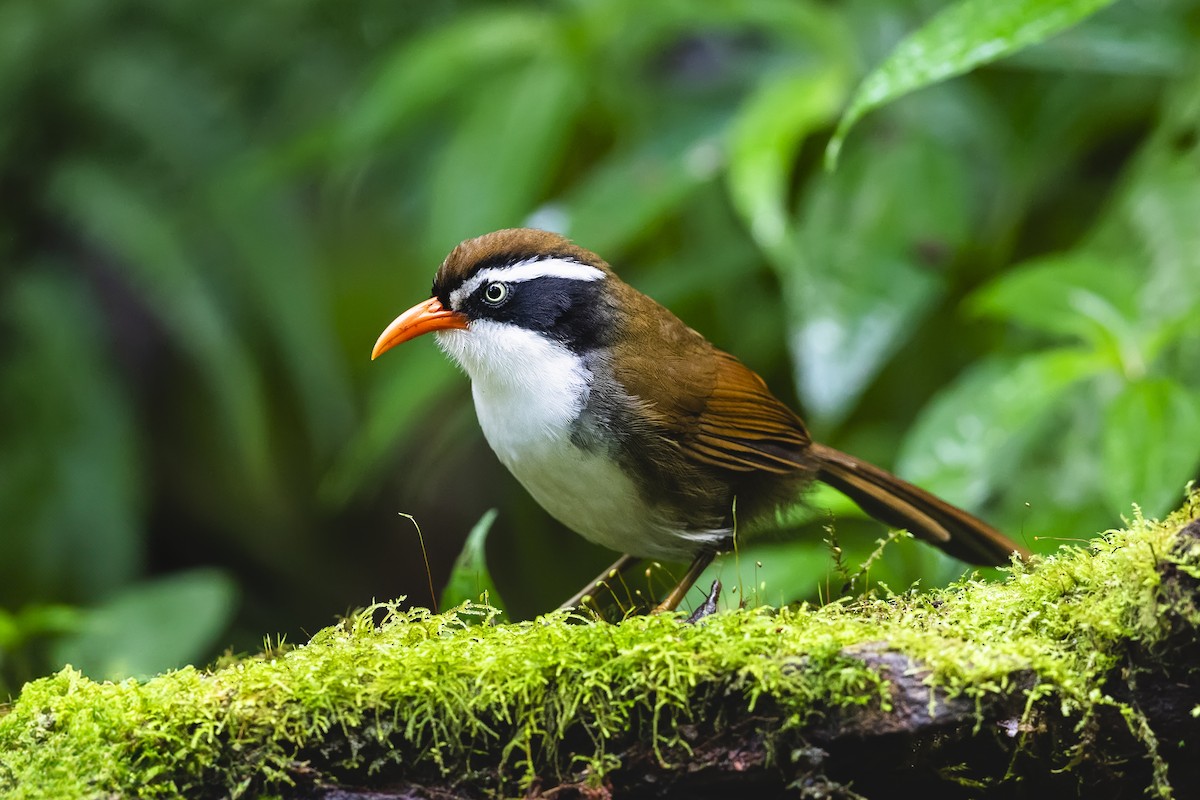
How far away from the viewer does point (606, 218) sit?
4.87 m

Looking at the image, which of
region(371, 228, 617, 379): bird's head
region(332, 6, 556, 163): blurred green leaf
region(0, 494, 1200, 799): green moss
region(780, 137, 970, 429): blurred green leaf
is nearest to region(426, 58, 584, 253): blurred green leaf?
region(332, 6, 556, 163): blurred green leaf

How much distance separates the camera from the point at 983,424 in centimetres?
388

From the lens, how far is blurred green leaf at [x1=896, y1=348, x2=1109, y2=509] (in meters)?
3.76

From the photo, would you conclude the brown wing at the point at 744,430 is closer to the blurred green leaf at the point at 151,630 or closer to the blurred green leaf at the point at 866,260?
the blurred green leaf at the point at 866,260

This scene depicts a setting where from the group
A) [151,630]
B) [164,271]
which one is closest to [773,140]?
[151,630]

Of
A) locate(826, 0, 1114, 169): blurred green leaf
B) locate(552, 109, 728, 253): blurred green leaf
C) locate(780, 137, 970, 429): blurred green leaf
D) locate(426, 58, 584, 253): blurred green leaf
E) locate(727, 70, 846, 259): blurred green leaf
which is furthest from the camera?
locate(426, 58, 584, 253): blurred green leaf

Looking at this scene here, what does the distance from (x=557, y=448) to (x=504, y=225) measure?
2.01m

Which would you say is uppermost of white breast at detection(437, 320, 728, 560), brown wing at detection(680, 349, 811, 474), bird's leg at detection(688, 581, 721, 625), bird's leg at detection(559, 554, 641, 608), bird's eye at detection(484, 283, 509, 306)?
bird's eye at detection(484, 283, 509, 306)

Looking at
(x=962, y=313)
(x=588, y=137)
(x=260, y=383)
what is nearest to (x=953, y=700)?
(x=962, y=313)

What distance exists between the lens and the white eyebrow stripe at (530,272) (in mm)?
3545

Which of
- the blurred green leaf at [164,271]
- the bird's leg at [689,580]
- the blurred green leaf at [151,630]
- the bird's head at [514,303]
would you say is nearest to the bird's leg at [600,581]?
the bird's leg at [689,580]

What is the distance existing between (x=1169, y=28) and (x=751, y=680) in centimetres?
355

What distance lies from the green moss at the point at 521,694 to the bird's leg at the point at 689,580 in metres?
0.98

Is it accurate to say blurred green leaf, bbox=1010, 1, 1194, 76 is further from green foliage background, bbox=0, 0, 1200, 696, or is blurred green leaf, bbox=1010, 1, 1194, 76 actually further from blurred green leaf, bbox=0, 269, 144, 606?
blurred green leaf, bbox=0, 269, 144, 606
